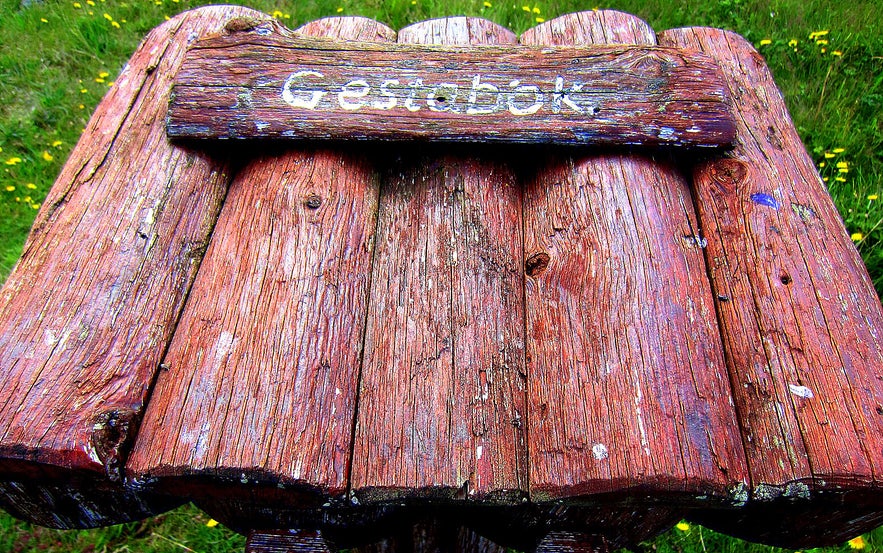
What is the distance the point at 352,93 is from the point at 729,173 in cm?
101

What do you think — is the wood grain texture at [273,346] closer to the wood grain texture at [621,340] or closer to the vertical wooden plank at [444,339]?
the vertical wooden plank at [444,339]

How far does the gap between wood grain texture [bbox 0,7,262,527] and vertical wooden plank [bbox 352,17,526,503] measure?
1.52 ft

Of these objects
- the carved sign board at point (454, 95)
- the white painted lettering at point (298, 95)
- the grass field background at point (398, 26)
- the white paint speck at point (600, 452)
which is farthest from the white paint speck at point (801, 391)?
the grass field background at point (398, 26)

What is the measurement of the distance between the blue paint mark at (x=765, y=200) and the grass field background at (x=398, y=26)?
5.67ft

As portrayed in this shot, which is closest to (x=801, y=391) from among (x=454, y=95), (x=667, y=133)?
(x=667, y=133)

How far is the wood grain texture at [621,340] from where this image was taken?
1153 mm

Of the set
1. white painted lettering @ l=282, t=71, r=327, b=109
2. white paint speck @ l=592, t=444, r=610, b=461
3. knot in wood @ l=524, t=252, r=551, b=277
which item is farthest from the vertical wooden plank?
white painted lettering @ l=282, t=71, r=327, b=109

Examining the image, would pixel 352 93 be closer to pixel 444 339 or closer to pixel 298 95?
pixel 298 95

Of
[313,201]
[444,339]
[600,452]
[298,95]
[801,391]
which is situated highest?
[298,95]

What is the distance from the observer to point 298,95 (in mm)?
1644

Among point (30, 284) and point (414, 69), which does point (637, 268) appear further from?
point (30, 284)

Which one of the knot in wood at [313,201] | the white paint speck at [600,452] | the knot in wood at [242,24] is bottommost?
the white paint speck at [600,452]

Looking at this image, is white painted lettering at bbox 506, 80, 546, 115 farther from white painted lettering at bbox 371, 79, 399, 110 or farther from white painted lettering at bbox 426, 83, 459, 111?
white painted lettering at bbox 371, 79, 399, 110

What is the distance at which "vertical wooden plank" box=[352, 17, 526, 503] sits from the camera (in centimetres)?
117
